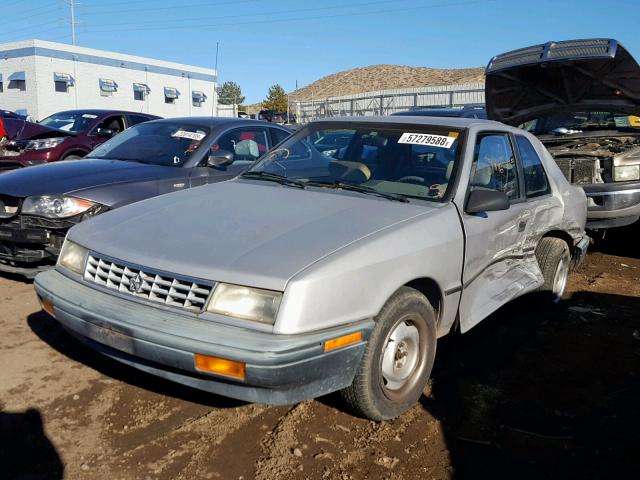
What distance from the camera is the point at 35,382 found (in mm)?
3385

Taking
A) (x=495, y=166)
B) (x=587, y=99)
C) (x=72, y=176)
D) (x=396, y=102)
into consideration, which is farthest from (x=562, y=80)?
(x=396, y=102)

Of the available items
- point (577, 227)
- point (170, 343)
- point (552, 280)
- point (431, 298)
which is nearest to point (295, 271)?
point (170, 343)

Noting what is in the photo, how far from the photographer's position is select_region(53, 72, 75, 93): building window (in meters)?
31.6

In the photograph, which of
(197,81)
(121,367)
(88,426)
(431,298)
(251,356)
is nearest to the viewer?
(251,356)

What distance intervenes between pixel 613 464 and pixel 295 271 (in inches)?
69.8

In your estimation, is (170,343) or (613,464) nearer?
(170,343)

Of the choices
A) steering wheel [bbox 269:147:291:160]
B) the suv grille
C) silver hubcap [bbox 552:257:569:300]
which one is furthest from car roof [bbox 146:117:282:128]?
silver hubcap [bbox 552:257:569:300]

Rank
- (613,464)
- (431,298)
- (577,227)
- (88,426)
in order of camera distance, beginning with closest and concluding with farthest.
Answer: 1. (613,464)
2. (88,426)
3. (431,298)
4. (577,227)

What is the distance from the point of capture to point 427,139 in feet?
12.6

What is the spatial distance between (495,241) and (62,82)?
33365 millimetres

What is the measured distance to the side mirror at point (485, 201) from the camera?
11.3ft

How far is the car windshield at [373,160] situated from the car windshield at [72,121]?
7385 mm

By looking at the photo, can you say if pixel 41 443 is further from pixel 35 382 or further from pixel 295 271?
pixel 295 271

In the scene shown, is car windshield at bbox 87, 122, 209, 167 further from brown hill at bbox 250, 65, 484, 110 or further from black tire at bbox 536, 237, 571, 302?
brown hill at bbox 250, 65, 484, 110
